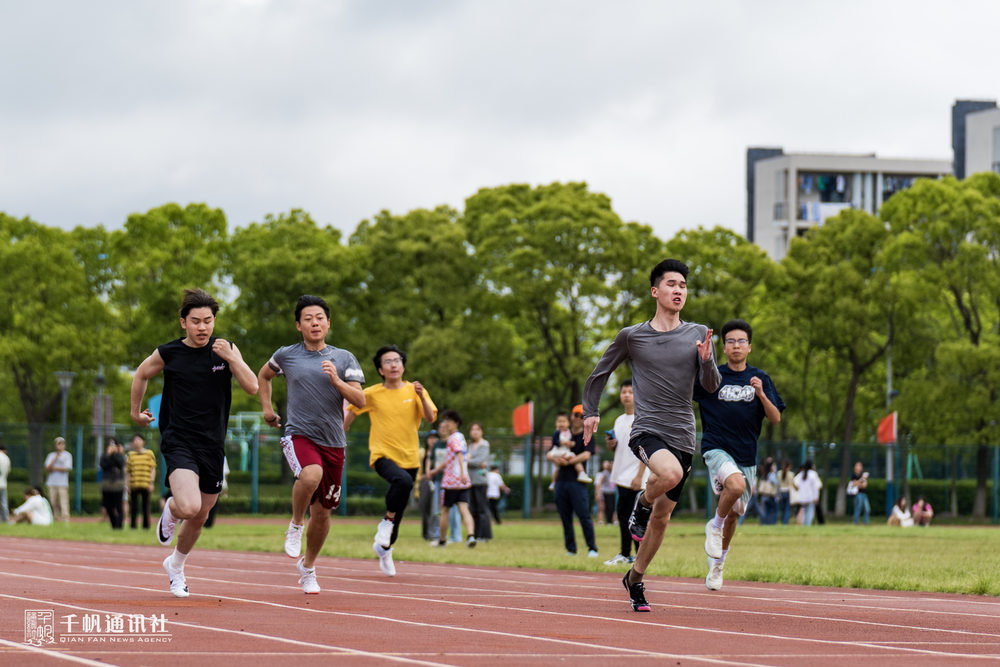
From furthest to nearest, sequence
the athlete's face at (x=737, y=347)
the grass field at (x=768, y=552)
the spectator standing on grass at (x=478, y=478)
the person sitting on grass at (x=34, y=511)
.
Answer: the person sitting on grass at (x=34, y=511) → the spectator standing on grass at (x=478, y=478) → the grass field at (x=768, y=552) → the athlete's face at (x=737, y=347)

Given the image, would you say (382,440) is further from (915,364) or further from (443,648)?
(915,364)

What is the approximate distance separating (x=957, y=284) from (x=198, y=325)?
122 ft

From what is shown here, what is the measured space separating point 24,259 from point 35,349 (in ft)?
11.9

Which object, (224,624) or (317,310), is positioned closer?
(224,624)

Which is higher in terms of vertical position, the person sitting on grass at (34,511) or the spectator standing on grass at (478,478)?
the spectator standing on grass at (478,478)

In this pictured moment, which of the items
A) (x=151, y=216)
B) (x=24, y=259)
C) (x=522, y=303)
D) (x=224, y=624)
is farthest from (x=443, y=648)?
(x=151, y=216)

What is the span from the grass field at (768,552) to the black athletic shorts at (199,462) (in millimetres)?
5048

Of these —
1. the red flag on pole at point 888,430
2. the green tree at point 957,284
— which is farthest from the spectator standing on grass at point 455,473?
the red flag on pole at point 888,430

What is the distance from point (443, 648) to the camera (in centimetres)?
625

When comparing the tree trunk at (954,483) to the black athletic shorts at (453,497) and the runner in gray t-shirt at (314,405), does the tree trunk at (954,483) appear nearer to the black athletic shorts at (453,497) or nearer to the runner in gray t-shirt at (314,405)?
the black athletic shorts at (453,497)

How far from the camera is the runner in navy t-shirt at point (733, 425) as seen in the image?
32.9 ft

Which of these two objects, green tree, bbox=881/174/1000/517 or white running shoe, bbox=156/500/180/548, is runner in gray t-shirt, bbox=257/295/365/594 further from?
green tree, bbox=881/174/1000/517

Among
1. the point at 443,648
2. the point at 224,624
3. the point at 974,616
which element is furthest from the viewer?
the point at 974,616

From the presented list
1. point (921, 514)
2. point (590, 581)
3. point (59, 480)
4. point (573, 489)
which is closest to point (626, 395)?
point (573, 489)
